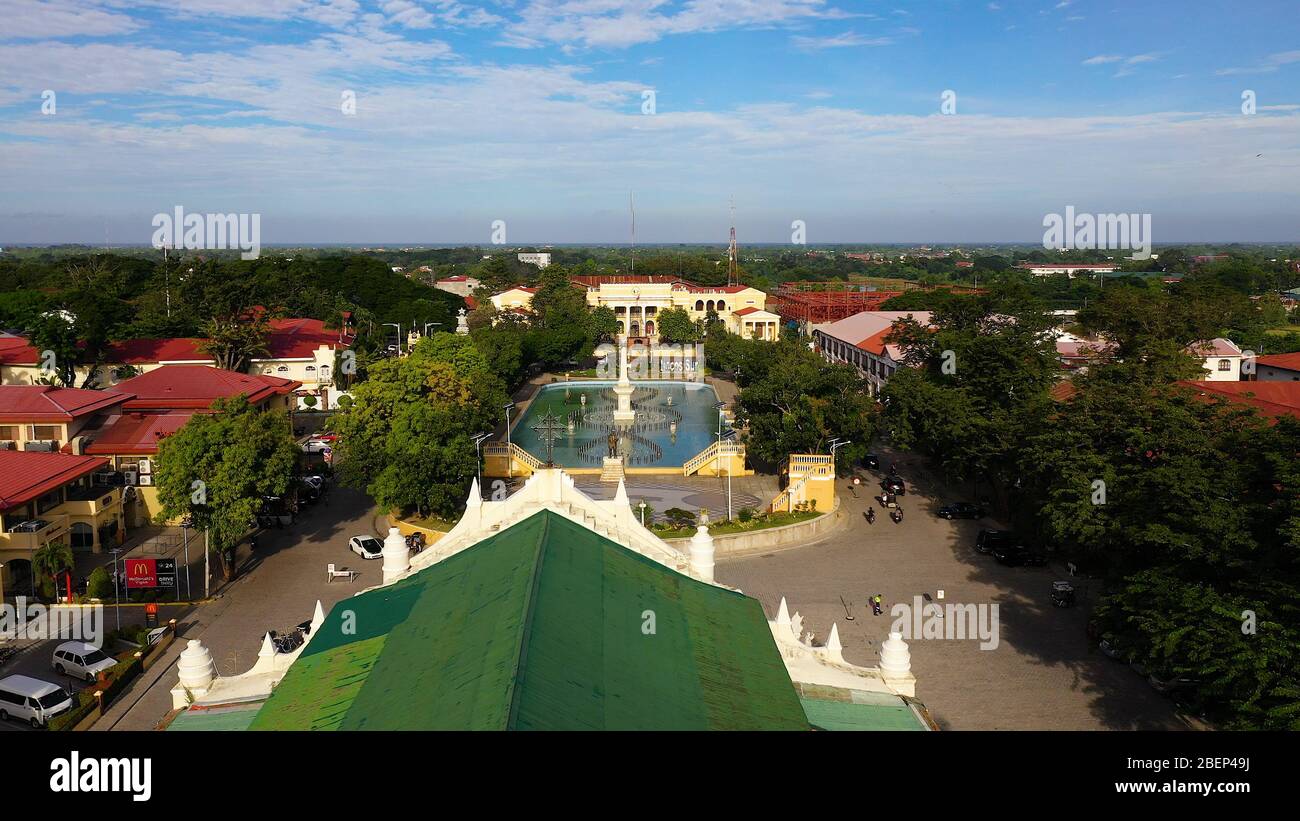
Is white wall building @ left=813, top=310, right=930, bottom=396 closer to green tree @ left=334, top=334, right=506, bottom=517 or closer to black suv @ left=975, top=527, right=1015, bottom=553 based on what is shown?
black suv @ left=975, top=527, right=1015, bottom=553

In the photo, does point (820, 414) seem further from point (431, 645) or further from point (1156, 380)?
point (431, 645)

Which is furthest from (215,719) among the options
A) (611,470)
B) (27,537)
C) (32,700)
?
(611,470)

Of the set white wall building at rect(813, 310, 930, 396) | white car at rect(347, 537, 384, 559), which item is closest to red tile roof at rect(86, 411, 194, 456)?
white car at rect(347, 537, 384, 559)

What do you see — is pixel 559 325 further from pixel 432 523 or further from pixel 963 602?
pixel 963 602

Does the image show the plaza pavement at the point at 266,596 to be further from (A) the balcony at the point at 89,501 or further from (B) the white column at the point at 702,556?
Answer: (B) the white column at the point at 702,556

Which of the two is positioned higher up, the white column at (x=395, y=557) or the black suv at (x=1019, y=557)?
the white column at (x=395, y=557)

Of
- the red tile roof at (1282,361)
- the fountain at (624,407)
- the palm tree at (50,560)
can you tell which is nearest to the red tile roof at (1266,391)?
the red tile roof at (1282,361)
